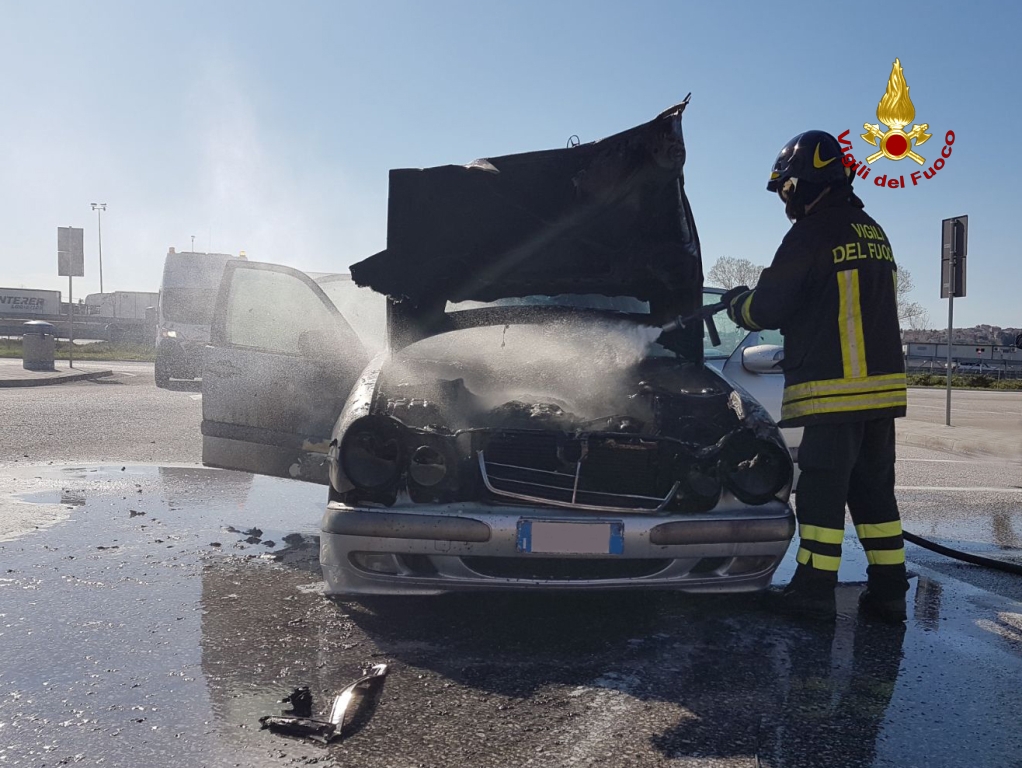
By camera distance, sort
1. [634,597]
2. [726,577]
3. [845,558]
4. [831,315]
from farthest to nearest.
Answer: [845,558] < [634,597] < [831,315] < [726,577]

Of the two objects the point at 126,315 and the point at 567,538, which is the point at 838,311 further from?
the point at 126,315

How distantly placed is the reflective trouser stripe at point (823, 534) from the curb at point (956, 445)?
7.81 meters

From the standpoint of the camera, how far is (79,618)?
3.51 m

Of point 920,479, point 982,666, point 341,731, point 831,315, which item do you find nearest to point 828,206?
point 831,315

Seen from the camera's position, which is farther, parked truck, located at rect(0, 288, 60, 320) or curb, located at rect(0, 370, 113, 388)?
parked truck, located at rect(0, 288, 60, 320)

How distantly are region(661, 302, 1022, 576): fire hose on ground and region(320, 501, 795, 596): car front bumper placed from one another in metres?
1.15

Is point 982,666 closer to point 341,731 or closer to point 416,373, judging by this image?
point 341,731

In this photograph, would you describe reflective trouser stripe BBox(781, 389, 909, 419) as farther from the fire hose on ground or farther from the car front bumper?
the fire hose on ground

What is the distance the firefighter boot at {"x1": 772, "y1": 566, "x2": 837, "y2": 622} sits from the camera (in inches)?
142

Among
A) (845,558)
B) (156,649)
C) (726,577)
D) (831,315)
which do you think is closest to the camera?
(156,649)

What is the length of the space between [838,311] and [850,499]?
2.79 feet

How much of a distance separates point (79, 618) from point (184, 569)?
31.8 inches

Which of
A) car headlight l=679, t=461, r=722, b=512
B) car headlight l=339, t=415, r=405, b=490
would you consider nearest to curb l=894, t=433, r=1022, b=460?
car headlight l=679, t=461, r=722, b=512

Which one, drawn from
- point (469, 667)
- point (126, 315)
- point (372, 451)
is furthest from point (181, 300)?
point (126, 315)
